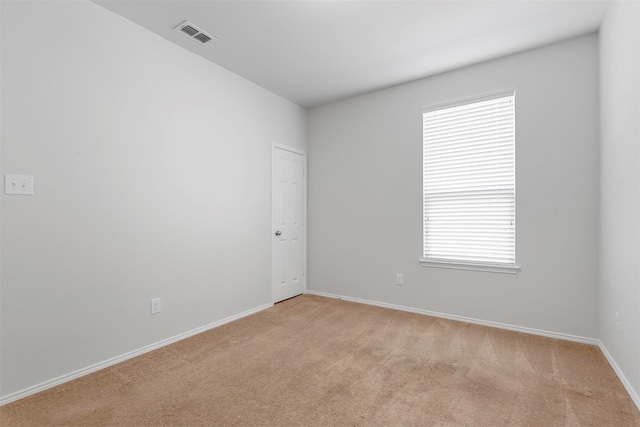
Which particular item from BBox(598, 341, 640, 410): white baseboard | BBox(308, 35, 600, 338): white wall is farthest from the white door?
BBox(598, 341, 640, 410): white baseboard

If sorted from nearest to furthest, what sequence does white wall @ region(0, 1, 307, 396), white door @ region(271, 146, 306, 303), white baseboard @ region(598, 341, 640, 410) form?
white baseboard @ region(598, 341, 640, 410)
white wall @ region(0, 1, 307, 396)
white door @ region(271, 146, 306, 303)

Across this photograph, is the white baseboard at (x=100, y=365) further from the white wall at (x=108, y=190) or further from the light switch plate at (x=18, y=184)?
the light switch plate at (x=18, y=184)

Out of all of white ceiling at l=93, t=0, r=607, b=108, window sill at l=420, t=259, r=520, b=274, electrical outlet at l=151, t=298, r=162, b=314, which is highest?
white ceiling at l=93, t=0, r=607, b=108

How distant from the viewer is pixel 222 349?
266 centimetres

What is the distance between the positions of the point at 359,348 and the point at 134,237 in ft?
7.19

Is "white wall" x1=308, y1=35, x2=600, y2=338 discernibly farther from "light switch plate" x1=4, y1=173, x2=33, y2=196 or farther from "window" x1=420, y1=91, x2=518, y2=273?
"light switch plate" x1=4, y1=173, x2=33, y2=196

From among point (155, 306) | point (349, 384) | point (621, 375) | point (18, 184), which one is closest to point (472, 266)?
point (621, 375)

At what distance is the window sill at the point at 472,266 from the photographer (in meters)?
3.05

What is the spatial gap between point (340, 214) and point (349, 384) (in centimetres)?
250

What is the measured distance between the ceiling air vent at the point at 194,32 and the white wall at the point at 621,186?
3.14 metres

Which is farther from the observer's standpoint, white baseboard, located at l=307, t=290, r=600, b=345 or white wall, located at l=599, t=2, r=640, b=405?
white baseboard, located at l=307, t=290, r=600, b=345

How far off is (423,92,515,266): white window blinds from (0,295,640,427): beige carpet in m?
0.89

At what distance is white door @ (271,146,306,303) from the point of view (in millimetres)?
4055

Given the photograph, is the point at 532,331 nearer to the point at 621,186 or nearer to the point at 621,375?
the point at 621,375
